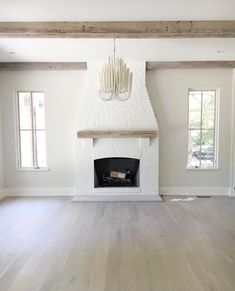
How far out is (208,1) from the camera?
319 cm

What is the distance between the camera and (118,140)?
603 cm

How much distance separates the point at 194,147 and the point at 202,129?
0.46 m

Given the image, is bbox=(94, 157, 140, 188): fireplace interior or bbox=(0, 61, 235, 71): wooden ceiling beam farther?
bbox=(94, 157, 140, 188): fireplace interior

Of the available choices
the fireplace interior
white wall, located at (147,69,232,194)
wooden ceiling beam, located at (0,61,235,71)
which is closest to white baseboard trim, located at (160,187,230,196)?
Result: white wall, located at (147,69,232,194)

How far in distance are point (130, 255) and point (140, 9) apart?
3.04 meters

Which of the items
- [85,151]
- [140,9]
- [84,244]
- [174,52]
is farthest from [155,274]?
[174,52]

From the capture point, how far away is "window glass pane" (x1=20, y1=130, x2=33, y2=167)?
252 inches

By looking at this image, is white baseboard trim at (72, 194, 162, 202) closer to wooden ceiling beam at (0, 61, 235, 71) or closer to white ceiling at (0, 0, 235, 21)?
wooden ceiling beam at (0, 61, 235, 71)

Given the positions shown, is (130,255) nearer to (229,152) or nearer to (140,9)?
(140,9)

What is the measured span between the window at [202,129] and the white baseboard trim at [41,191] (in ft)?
9.58

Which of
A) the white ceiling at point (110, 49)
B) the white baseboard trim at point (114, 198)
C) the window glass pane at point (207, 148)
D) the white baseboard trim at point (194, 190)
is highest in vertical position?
the white ceiling at point (110, 49)

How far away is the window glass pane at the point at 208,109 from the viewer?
631 cm

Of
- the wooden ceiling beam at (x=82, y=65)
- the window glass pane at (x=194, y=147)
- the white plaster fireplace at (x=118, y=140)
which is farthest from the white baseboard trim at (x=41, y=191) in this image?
the window glass pane at (x=194, y=147)

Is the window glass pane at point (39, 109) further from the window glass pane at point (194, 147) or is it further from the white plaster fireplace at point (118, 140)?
the window glass pane at point (194, 147)
